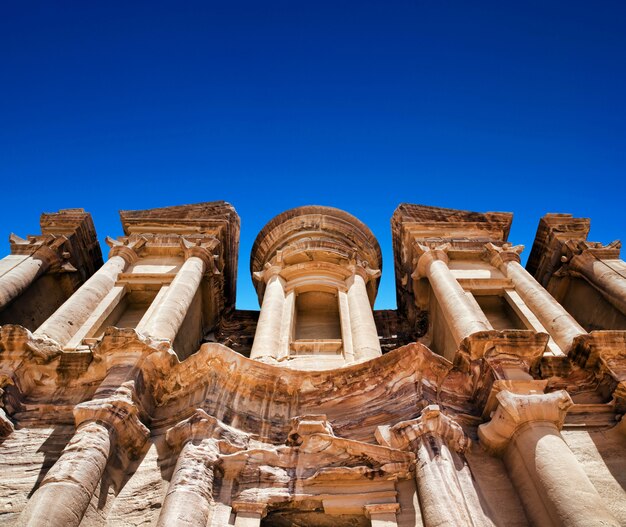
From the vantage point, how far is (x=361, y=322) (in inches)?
562

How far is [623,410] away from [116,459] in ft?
30.8

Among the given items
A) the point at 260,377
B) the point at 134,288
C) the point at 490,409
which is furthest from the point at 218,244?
the point at 490,409

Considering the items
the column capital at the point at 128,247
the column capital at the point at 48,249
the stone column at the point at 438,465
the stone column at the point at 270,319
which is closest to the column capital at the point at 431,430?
the stone column at the point at 438,465

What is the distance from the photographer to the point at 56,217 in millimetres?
17953

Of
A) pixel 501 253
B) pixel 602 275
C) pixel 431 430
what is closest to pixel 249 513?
pixel 431 430

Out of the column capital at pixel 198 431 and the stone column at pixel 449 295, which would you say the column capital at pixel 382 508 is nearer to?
the column capital at pixel 198 431

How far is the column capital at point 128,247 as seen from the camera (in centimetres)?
1625

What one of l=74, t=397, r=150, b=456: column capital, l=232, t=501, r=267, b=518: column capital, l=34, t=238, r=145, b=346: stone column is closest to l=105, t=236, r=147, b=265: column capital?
l=34, t=238, r=145, b=346: stone column

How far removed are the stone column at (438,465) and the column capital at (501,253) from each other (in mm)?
8895

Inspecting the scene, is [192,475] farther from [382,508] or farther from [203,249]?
[203,249]

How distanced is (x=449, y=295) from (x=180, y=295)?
295 inches

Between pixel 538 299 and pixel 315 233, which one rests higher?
pixel 315 233

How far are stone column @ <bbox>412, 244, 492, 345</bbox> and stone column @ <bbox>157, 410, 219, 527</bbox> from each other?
6649mm

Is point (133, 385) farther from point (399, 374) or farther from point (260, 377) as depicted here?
point (399, 374)
